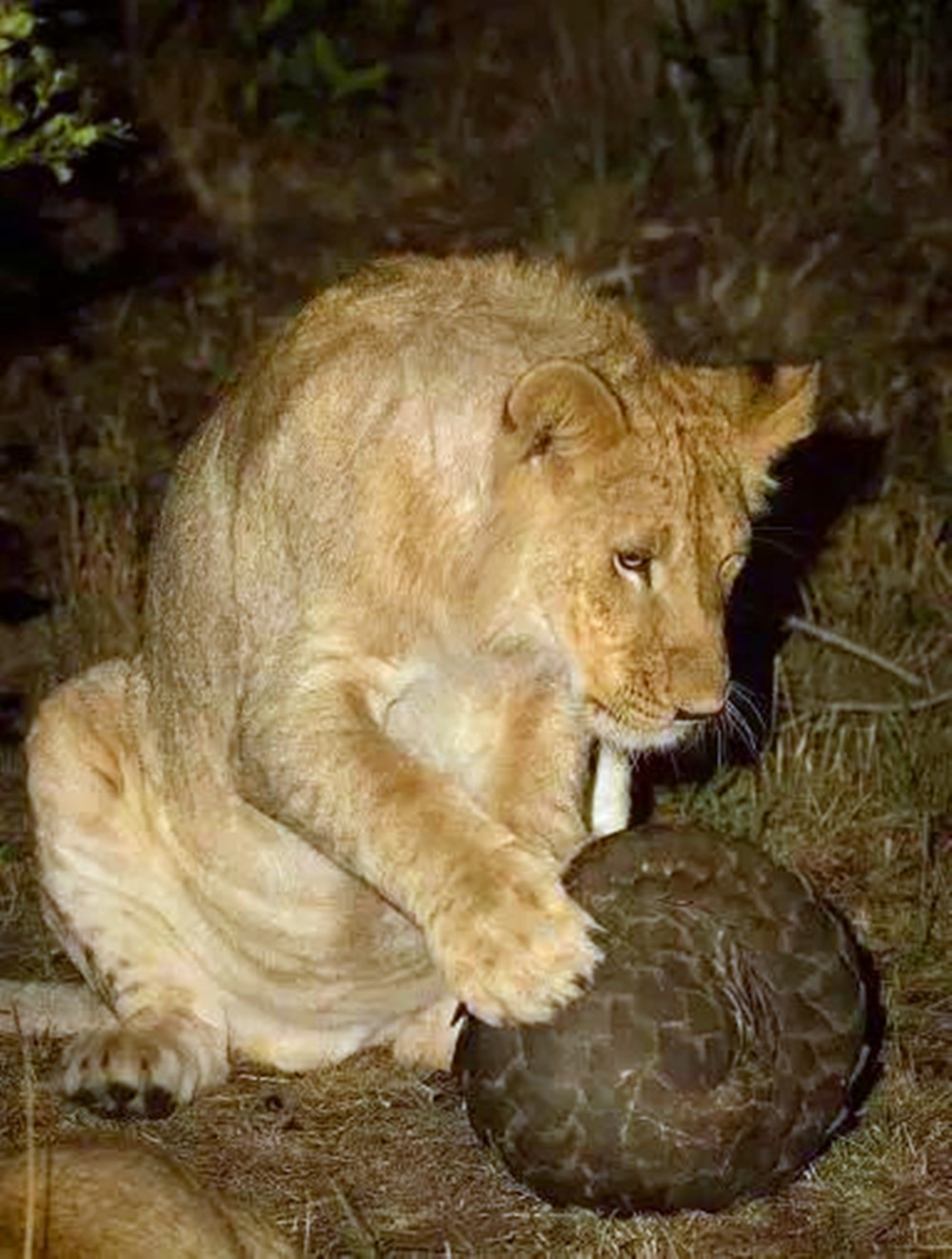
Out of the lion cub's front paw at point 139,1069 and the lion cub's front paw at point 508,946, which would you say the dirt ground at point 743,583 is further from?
the lion cub's front paw at point 508,946

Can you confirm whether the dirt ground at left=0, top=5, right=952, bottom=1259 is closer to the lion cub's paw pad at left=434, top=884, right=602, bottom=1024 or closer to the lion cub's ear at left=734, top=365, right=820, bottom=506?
the lion cub's paw pad at left=434, top=884, right=602, bottom=1024

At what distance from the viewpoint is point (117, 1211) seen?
3.56 meters

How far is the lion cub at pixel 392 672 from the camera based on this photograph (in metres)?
3.92

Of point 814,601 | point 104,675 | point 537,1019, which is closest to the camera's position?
point 537,1019

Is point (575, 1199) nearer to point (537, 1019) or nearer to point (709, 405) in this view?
point (537, 1019)

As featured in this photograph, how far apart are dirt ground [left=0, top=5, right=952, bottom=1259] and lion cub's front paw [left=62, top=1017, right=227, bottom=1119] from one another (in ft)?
0.13


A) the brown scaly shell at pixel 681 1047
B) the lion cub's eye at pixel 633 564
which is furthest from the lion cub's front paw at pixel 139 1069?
the lion cub's eye at pixel 633 564

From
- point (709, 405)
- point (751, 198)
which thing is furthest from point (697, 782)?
point (751, 198)

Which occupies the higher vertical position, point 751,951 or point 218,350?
point 751,951

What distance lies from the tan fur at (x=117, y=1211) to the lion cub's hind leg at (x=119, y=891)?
0.86m

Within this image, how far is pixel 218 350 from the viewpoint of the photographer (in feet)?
27.6

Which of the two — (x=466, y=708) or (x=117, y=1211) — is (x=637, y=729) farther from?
(x=117, y=1211)

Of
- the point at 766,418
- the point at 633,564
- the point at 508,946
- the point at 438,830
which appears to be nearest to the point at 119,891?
the point at 438,830

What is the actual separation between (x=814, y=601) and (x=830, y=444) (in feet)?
2.92
